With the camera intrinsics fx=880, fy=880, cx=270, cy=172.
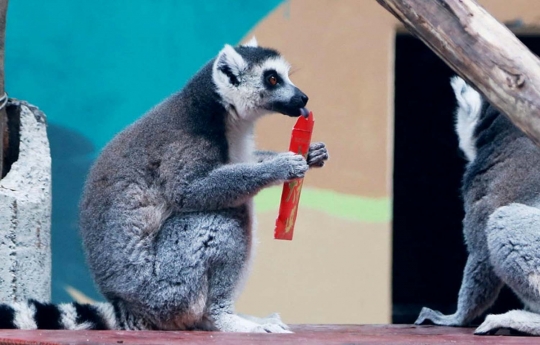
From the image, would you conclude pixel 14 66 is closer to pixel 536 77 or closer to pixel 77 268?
pixel 77 268

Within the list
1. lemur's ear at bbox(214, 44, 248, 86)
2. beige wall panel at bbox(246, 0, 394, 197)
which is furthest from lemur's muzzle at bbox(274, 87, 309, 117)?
beige wall panel at bbox(246, 0, 394, 197)

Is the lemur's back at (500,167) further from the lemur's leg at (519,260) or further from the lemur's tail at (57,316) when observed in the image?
the lemur's tail at (57,316)

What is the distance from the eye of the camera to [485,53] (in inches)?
134

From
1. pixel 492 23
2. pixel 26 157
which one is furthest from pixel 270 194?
pixel 492 23

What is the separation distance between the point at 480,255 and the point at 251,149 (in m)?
1.29

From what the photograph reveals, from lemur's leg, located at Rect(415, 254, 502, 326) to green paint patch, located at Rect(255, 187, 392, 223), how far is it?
160 cm

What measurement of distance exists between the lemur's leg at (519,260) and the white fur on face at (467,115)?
828 millimetres

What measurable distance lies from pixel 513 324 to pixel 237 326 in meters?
1.27

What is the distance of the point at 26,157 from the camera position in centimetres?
419

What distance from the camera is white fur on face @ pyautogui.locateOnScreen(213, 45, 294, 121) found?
416 cm

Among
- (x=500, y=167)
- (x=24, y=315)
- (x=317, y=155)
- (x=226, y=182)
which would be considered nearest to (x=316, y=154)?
(x=317, y=155)

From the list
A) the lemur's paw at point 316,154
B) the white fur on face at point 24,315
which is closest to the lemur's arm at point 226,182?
the lemur's paw at point 316,154

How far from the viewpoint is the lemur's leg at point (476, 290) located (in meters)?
4.49

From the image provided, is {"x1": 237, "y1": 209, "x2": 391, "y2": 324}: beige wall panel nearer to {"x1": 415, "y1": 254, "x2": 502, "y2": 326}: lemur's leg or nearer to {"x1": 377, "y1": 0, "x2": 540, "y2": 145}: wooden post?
{"x1": 415, "y1": 254, "x2": 502, "y2": 326}: lemur's leg
